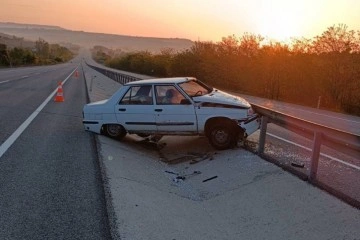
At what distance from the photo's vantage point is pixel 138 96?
10266 mm

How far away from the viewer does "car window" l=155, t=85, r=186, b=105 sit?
32.0 ft

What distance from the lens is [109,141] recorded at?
400 inches

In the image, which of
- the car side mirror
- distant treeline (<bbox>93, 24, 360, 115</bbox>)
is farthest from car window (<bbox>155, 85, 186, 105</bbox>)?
distant treeline (<bbox>93, 24, 360, 115</bbox>)

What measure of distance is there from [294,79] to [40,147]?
1021 inches

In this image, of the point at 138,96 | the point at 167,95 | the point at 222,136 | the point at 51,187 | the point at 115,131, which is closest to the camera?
the point at 51,187

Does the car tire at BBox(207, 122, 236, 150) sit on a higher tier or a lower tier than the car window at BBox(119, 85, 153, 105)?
lower

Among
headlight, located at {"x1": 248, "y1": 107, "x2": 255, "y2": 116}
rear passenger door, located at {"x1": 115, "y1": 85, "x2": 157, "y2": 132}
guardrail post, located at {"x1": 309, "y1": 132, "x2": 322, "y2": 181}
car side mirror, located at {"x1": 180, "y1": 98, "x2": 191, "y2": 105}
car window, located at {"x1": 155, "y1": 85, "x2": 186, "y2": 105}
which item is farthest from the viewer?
rear passenger door, located at {"x1": 115, "y1": 85, "x2": 157, "y2": 132}

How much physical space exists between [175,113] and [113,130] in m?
1.92

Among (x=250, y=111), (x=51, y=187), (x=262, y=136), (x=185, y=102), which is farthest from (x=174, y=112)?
(x=51, y=187)

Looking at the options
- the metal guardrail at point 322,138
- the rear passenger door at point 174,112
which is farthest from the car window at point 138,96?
the metal guardrail at point 322,138

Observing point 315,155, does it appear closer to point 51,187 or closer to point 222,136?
point 222,136

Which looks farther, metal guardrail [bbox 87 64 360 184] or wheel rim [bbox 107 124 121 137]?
wheel rim [bbox 107 124 121 137]

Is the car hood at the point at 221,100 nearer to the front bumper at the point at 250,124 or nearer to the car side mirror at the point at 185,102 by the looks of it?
the car side mirror at the point at 185,102

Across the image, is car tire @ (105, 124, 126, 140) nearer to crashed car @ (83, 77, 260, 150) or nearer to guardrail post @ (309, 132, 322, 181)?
crashed car @ (83, 77, 260, 150)
